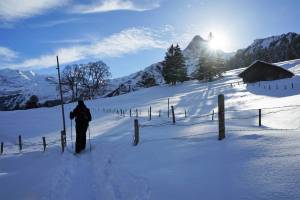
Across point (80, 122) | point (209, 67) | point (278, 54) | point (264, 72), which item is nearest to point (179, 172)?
point (80, 122)

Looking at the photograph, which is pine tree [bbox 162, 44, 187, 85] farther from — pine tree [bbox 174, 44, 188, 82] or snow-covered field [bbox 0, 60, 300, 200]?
snow-covered field [bbox 0, 60, 300, 200]

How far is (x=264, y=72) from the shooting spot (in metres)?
58.2

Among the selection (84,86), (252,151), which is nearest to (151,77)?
(84,86)

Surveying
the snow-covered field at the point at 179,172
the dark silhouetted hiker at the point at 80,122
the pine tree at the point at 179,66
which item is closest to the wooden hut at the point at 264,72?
the pine tree at the point at 179,66

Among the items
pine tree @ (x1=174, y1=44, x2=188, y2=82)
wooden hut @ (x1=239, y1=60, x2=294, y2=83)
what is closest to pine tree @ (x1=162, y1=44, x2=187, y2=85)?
pine tree @ (x1=174, y1=44, x2=188, y2=82)

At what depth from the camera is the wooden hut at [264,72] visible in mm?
57156

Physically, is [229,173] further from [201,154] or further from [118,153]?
[118,153]

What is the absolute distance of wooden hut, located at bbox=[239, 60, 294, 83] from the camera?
57.2 m

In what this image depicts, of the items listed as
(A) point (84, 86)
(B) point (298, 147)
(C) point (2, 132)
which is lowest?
(C) point (2, 132)

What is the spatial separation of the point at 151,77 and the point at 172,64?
22.0 meters

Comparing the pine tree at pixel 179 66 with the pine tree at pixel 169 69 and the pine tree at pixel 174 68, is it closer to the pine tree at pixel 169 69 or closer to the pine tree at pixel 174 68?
the pine tree at pixel 174 68

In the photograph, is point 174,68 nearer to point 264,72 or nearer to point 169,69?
point 169,69

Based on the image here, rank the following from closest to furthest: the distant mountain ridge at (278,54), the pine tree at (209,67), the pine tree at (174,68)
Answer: the pine tree at (209,67), the pine tree at (174,68), the distant mountain ridge at (278,54)

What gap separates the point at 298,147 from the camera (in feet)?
21.7
